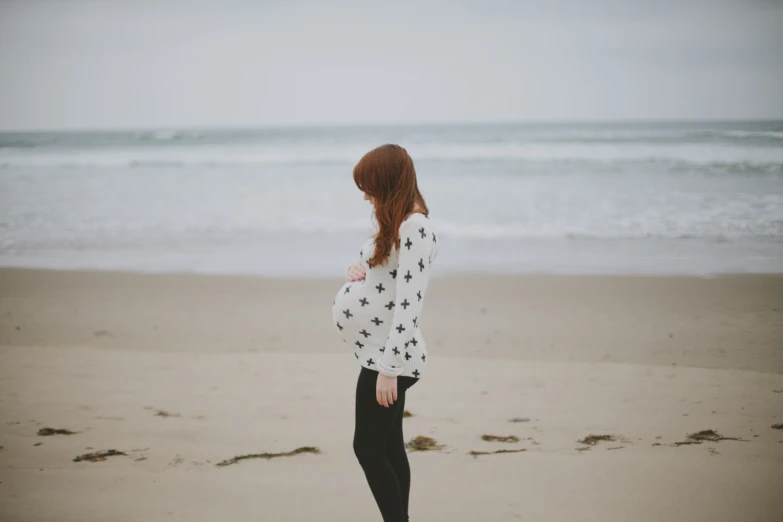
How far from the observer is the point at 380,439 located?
5.70 feet

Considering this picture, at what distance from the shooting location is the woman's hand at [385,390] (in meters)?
1.60

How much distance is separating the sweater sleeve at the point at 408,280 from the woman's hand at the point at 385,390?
3.6 inches

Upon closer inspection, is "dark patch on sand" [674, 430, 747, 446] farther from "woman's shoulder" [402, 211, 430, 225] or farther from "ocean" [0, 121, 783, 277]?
"ocean" [0, 121, 783, 277]

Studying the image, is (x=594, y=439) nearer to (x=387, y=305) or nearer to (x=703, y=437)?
(x=703, y=437)

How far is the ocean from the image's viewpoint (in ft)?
28.8

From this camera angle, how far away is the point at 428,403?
380 cm

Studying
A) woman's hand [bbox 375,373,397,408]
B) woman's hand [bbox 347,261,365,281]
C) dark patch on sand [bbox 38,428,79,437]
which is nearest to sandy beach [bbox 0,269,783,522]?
dark patch on sand [bbox 38,428,79,437]

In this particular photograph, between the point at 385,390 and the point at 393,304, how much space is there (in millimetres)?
258

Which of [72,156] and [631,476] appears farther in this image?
[72,156]

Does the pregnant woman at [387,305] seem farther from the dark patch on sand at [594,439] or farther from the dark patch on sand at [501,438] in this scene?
the dark patch on sand at [594,439]

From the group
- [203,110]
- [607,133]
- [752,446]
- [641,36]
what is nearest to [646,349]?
[752,446]

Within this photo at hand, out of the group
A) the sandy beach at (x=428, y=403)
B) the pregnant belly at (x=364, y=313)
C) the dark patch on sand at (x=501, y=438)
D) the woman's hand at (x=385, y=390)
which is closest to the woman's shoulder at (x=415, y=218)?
the pregnant belly at (x=364, y=313)

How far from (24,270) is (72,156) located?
56.3 feet

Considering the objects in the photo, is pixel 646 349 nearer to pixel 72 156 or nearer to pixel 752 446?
pixel 752 446
